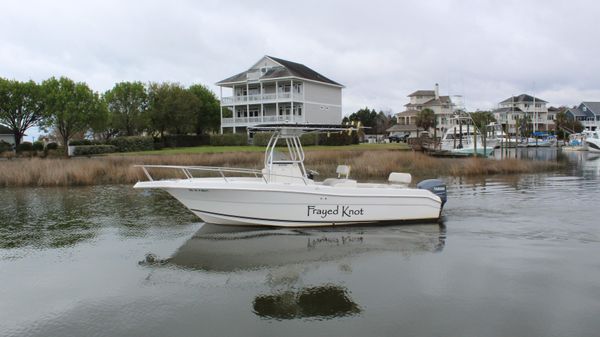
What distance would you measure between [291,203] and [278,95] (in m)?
51.1

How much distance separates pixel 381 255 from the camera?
12.1 metres

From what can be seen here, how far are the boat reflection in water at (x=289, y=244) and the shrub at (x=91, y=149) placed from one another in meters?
40.9

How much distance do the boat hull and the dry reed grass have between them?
14412mm

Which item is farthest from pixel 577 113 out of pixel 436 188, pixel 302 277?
pixel 302 277

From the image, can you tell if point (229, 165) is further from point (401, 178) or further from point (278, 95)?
point (278, 95)

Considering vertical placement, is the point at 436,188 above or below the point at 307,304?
above

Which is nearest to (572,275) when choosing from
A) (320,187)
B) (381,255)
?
(381,255)

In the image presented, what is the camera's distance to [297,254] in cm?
1211

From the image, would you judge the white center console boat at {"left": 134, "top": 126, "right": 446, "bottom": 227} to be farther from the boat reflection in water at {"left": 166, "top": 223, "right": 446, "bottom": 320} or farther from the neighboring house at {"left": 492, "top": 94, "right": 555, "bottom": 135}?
the neighboring house at {"left": 492, "top": 94, "right": 555, "bottom": 135}

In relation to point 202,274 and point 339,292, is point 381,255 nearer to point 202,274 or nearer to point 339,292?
point 339,292

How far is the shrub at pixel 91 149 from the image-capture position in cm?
5156

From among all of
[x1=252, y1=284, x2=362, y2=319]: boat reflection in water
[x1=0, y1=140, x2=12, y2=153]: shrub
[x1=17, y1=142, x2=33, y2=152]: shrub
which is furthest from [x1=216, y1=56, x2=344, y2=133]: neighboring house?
[x1=252, y1=284, x2=362, y2=319]: boat reflection in water

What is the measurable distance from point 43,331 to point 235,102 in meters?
61.1

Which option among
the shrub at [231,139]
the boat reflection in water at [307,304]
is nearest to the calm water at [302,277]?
the boat reflection in water at [307,304]
